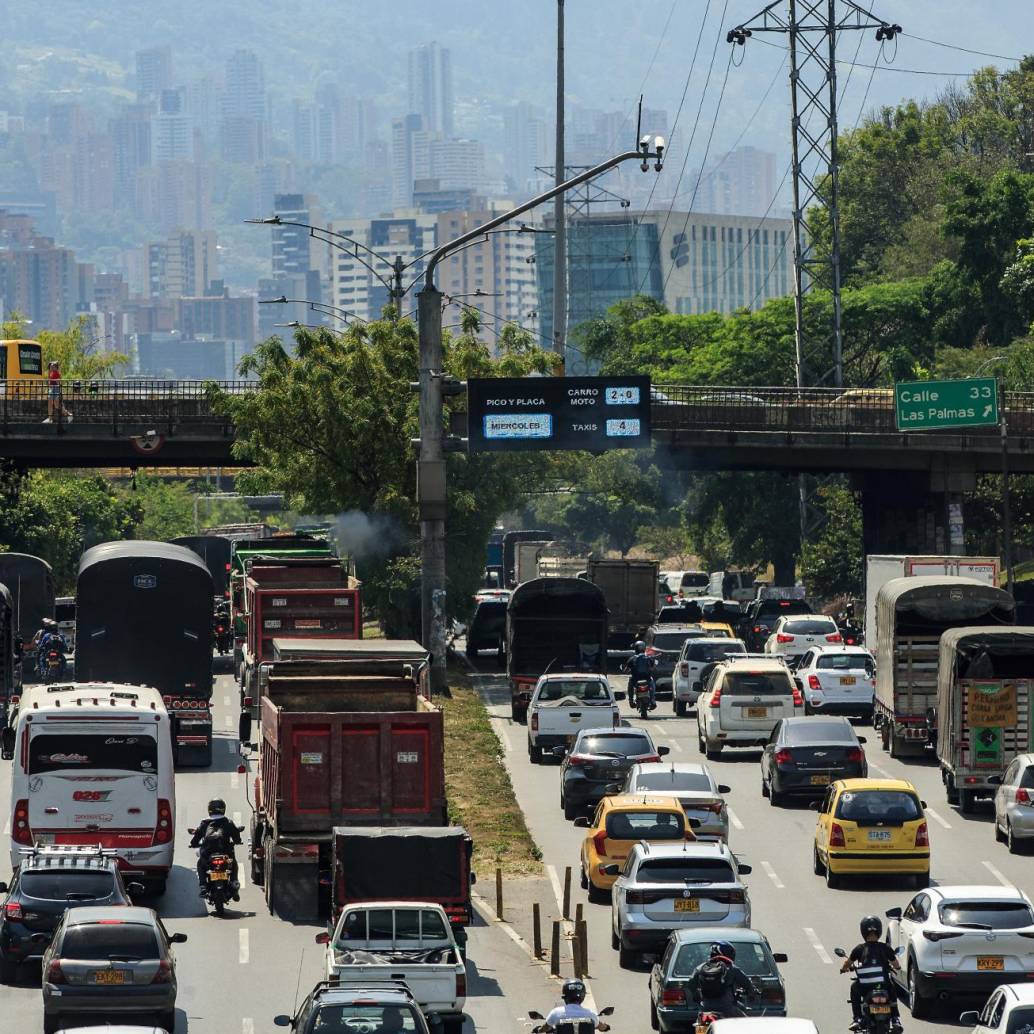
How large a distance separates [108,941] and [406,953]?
2732mm

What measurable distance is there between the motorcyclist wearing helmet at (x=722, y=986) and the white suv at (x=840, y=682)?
27.0 m

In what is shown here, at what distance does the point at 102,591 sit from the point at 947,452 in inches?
1419

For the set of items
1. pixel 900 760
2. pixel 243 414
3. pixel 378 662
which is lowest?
pixel 900 760

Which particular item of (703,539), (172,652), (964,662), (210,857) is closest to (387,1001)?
(210,857)

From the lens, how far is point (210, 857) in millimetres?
28078

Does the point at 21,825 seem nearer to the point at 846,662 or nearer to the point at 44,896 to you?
the point at 44,896

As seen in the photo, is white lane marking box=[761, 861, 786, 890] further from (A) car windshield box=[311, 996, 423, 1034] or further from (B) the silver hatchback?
(A) car windshield box=[311, 996, 423, 1034]

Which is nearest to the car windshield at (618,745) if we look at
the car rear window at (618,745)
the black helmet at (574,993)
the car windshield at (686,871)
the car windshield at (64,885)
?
the car rear window at (618,745)

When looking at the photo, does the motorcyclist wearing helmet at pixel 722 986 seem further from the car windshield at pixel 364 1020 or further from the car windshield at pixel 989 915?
the car windshield at pixel 364 1020

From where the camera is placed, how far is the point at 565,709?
41906 millimetres

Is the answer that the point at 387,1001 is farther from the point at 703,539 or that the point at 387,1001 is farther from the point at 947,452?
the point at 703,539

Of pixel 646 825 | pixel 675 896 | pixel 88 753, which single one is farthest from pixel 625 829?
pixel 88 753

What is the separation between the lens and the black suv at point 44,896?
24.0 m

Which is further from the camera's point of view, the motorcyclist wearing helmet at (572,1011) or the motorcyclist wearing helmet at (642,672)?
the motorcyclist wearing helmet at (642,672)
